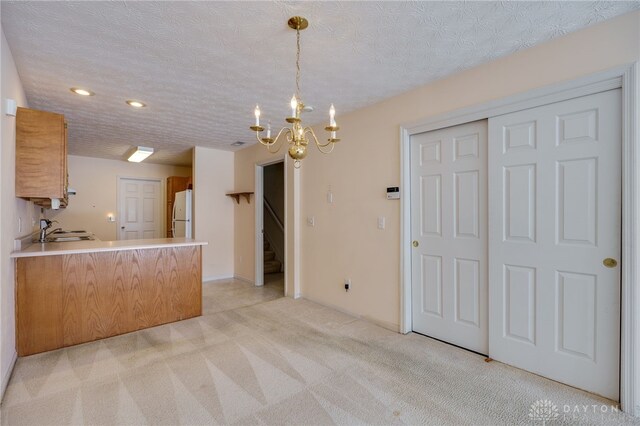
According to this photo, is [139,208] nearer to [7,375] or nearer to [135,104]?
[135,104]

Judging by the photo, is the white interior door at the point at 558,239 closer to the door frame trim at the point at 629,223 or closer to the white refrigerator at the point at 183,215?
the door frame trim at the point at 629,223

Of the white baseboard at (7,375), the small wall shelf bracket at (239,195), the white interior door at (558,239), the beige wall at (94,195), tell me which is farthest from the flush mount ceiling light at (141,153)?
the white interior door at (558,239)

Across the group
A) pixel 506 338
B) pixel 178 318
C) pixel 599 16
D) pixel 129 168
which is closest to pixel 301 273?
pixel 178 318

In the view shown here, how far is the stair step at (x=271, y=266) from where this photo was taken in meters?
5.91

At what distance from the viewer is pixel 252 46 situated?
6.77ft

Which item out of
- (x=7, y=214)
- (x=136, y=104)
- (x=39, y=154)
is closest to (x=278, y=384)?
(x=7, y=214)

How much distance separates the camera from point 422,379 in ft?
6.95

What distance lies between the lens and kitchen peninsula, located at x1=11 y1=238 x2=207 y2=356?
2555mm

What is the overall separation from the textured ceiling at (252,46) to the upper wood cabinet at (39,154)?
39cm

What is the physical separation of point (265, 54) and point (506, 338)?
2.85 meters

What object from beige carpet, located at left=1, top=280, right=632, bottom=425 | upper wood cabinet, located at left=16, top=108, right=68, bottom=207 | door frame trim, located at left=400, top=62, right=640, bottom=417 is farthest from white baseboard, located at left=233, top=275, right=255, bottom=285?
door frame trim, located at left=400, top=62, right=640, bottom=417

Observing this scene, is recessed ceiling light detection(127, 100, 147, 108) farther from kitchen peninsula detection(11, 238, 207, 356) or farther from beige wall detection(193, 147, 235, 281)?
beige wall detection(193, 147, 235, 281)

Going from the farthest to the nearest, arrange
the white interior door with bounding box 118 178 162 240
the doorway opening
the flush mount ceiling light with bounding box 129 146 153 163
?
the white interior door with bounding box 118 178 162 240 < the doorway opening < the flush mount ceiling light with bounding box 129 146 153 163

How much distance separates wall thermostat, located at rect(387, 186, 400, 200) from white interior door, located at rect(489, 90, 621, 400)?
0.83 metres
